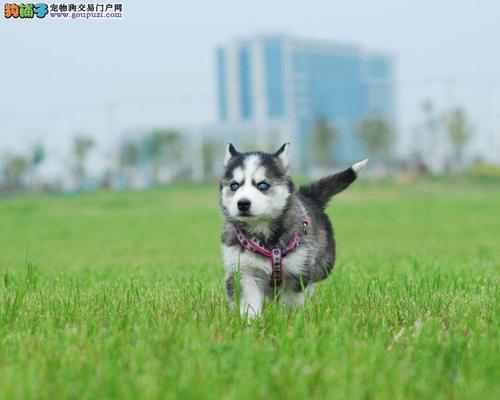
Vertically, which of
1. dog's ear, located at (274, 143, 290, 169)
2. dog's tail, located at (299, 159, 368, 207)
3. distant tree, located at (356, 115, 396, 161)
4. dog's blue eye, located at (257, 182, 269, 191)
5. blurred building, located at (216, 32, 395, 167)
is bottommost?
distant tree, located at (356, 115, 396, 161)

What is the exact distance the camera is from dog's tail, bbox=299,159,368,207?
6.38 meters

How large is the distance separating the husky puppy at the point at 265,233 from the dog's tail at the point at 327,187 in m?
0.84

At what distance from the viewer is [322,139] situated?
2537 inches

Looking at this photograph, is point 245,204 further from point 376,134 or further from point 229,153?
point 376,134

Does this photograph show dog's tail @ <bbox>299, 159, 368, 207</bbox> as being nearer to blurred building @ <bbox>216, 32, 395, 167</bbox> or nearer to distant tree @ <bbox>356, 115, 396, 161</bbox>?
distant tree @ <bbox>356, 115, 396, 161</bbox>

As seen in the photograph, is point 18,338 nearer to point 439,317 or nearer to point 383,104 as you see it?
point 439,317

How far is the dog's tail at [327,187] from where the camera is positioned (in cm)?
638

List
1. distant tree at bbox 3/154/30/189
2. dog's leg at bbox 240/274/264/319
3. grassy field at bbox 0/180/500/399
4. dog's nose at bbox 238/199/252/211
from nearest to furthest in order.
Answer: grassy field at bbox 0/180/500/399
dog's leg at bbox 240/274/264/319
dog's nose at bbox 238/199/252/211
distant tree at bbox 3/154/30/189


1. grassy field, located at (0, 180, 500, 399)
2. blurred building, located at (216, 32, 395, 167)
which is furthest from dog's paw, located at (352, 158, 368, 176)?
blurred building, located at (216, 32, 395, 167)

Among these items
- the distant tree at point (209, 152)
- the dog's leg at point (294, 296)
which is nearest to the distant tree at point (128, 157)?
Answer: the distant tree at point (209, 152)

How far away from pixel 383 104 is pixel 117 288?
383 ft

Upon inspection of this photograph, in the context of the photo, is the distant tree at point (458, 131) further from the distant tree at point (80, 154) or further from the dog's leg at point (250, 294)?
the dog's leg at point (250, 294)

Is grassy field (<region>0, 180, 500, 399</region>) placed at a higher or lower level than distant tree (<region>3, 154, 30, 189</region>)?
higher

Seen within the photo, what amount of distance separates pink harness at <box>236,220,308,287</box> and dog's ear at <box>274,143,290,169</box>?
60 cm
